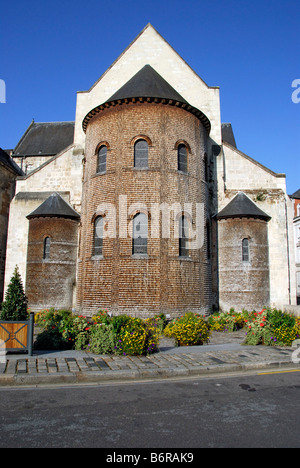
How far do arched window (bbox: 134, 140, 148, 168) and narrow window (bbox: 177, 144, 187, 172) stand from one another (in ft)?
5.36

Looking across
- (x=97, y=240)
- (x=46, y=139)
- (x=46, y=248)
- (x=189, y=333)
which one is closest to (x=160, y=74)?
(x=97, y=240)

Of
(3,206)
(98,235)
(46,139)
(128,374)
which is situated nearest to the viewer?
(128,374)

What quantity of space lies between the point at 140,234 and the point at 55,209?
5.55 m

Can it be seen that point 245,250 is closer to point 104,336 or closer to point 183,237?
point 183,237

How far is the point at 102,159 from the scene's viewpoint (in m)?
17.2

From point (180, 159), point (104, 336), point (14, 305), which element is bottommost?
point (104, 336)

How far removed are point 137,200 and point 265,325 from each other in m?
7.73

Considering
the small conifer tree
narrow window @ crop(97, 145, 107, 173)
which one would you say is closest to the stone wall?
narrow window @ crop(97, 145, 107, 173)

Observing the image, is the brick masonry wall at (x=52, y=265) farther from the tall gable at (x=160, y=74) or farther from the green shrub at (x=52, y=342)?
the green shrub at (x=52, y=342)

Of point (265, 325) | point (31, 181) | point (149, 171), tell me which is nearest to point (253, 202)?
point (149, 171)

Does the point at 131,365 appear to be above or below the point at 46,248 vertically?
below

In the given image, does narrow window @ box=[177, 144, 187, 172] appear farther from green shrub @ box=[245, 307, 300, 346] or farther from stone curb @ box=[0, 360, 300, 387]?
stone curb @ box=[0, 360, 300, 387]
